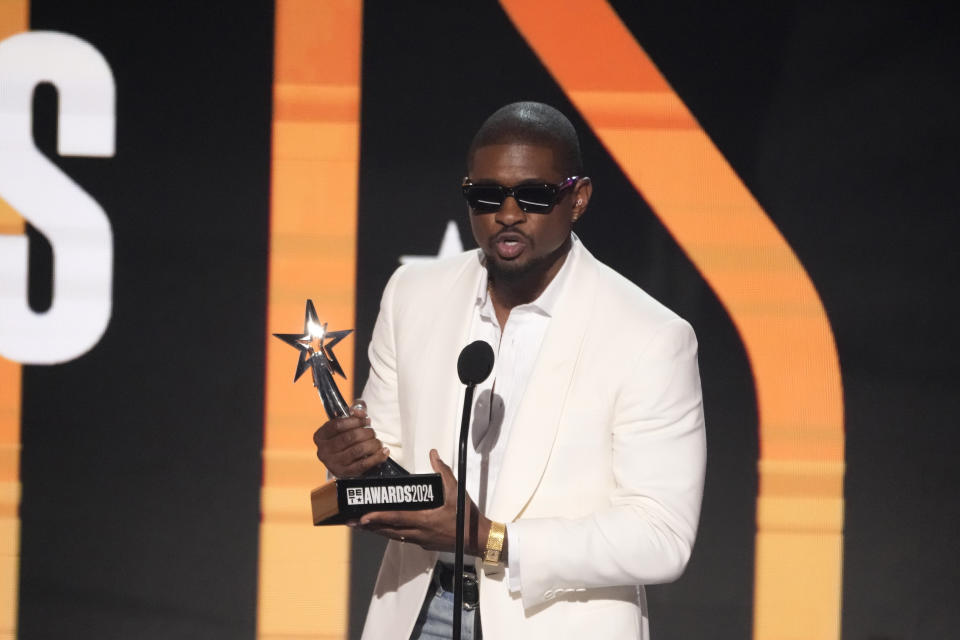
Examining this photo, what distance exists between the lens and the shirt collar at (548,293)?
2020 millimetres

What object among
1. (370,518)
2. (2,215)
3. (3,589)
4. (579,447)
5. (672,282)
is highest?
(2,215)

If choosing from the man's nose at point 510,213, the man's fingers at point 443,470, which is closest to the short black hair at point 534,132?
the man's nose at point 510,213

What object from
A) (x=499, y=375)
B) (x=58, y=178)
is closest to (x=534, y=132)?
(x=499, y=375)

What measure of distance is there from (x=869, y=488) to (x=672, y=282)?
106cm

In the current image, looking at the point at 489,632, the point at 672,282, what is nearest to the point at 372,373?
the point at 489,632

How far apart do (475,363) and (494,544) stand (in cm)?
35

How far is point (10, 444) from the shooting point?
12.1 ft

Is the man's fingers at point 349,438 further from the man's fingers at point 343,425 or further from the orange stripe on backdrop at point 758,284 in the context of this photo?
the orange stripe on backdrop at point 758,284

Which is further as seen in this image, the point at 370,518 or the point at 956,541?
the point at 956,541

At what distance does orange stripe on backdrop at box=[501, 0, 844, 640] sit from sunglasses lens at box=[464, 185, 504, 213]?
5.80 ft

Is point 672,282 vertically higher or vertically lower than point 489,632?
higher

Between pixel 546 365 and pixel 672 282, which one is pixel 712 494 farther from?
pixel 546 365

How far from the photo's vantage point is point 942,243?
3.63m

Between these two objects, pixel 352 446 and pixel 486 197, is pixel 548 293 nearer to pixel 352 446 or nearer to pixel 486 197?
pixel 486 197
